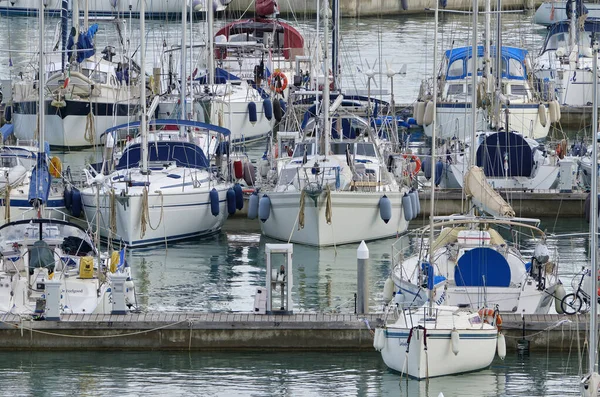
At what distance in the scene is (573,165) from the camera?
4109 cm

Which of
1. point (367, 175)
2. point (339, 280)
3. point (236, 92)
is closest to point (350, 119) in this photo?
point (367, 175)

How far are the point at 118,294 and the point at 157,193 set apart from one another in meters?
8.45

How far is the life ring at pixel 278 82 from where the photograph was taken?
2143 inches

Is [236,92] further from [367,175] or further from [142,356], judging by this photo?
[142,356]

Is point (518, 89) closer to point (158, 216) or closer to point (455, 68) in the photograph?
point (455, 68)

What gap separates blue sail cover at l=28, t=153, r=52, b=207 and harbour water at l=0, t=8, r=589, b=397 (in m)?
2.53

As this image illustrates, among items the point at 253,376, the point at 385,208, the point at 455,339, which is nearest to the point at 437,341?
the point at 455,339

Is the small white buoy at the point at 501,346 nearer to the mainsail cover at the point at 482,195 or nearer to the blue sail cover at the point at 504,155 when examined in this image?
the mainsail cover at the point at 482,195

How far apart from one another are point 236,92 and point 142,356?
24.6 m

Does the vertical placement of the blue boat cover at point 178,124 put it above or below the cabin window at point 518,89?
below

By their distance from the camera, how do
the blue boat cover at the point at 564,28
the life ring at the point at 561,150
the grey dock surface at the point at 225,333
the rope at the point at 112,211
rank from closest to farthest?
the grey dock surface at the point at 225,333, the rope at the point at 112,211, the life ring at the point at 561,150, the blue boat cover at the point at 564,28

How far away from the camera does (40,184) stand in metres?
32.0

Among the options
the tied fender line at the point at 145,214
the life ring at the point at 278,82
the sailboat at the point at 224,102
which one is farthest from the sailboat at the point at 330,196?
the life ring at the point at 278,82

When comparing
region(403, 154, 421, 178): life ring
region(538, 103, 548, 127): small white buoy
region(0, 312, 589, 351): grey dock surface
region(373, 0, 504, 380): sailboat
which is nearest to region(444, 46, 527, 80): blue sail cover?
region(538, 103, 548, 127): small white buoy
